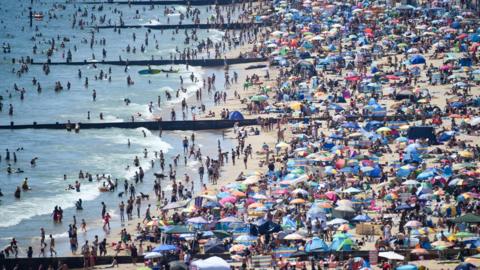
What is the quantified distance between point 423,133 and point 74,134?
827 inches

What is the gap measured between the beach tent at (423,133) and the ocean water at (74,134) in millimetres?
10048

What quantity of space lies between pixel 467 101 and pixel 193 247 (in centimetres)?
2576

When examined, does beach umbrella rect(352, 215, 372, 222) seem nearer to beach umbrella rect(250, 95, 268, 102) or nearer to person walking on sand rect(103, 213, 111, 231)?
person walking on sand rect(103, 213, 111, 231)

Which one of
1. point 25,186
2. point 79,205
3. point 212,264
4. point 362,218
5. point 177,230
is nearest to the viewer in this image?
point 212,264

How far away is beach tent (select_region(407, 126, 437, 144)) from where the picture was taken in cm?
5753

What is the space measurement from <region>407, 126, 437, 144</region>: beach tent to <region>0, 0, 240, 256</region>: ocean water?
10048 millimetres

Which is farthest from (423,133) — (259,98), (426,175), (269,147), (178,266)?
(178,266)

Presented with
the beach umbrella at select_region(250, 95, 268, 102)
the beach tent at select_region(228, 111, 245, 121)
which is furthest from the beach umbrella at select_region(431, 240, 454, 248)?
the beach umbrella at select_region(250, 95, 268, 102)

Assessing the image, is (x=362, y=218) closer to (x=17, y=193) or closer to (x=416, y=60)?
(x=17, y=193)

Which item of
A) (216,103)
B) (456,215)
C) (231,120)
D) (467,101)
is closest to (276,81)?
(216,103)

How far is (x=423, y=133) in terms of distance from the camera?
189ft

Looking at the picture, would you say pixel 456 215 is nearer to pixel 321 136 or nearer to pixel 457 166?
pixel 457 166

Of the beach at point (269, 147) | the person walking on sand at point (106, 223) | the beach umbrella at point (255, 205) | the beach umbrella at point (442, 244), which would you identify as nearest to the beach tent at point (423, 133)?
the beach at point (269, 147)

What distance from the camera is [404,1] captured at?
347 feet
